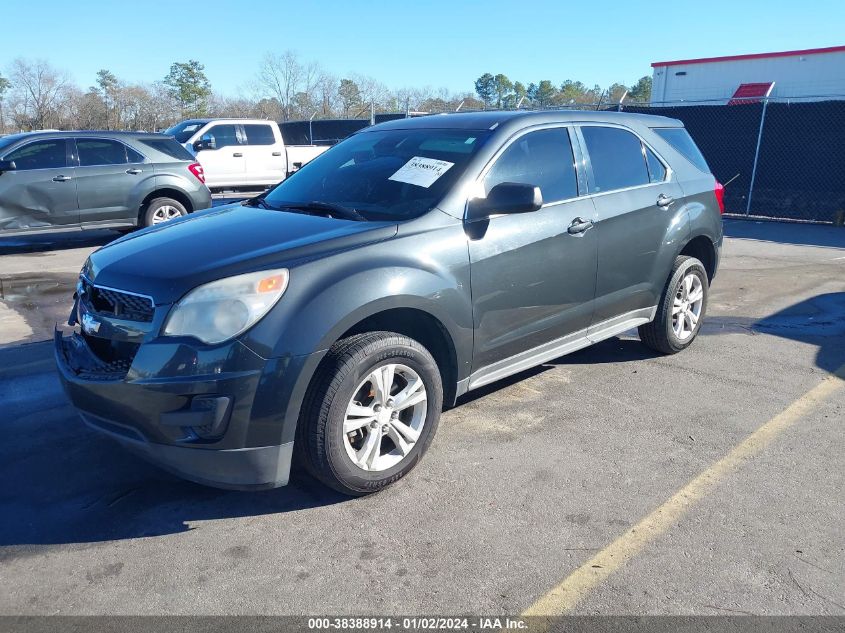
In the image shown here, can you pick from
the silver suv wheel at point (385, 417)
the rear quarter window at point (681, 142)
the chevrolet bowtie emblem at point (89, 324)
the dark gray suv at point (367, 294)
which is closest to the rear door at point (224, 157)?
the dark gray suv at point (367, 294)

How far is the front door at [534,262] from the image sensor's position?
3.83m

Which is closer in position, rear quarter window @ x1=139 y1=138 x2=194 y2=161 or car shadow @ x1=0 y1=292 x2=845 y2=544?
car shadow @ x1=0 y1=292 x2=845 y2=544

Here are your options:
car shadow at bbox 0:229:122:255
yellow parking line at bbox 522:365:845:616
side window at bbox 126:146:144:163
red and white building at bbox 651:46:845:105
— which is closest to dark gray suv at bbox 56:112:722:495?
yellow parking line at bbox 522:365:845:616

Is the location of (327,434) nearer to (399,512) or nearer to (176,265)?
(399,512)

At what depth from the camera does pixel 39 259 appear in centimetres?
967

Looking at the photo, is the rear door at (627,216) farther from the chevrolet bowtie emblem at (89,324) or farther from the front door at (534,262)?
the chevrolet bowtie emblem at (89,324)

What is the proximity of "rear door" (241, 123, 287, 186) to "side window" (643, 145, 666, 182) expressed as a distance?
13.1 m

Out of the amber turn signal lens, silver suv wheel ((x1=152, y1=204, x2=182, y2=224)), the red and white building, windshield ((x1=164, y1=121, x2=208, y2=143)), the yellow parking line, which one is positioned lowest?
the yellow parking line

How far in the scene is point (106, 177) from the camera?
400 inches

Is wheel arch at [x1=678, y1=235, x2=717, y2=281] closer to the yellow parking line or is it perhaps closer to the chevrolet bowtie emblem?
the yellow parking line

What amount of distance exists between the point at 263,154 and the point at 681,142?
1303 centimetres

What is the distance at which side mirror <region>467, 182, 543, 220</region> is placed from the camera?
12.1 feet

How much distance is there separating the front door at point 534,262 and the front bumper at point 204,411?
1.29 metres

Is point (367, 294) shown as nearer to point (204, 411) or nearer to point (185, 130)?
point (204, 411)
